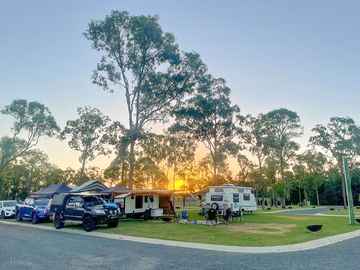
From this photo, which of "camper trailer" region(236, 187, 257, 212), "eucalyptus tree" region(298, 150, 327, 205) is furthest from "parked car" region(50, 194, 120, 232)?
"eucalyptus tree" region(298, 150, 327, 205)

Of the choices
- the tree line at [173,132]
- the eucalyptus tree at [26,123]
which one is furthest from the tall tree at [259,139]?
the eucalyptus tree at [26,123]

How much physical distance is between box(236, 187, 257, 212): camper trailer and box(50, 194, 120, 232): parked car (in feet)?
54.1

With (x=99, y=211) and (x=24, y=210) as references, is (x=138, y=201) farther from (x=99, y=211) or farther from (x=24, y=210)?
Answer: (x=24, y=210)

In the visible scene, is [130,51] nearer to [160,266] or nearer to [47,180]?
[160,266]

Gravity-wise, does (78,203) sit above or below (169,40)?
below

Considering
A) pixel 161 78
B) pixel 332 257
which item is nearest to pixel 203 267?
pixel 332 257

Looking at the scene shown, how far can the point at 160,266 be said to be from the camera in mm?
8898

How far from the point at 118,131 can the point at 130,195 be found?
47.4ft

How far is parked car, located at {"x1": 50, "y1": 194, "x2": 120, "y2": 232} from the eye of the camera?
1889 cm

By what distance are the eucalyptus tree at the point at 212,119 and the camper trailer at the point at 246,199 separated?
814 cm

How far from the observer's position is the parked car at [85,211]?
1889cm

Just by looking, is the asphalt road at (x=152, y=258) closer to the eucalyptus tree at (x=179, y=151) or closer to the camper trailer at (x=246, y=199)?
the camper trailer at (x=246, y=199)

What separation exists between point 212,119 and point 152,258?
33.8 m

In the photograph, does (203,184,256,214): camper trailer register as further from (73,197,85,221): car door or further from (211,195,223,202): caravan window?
(73,197,85,221): car door
